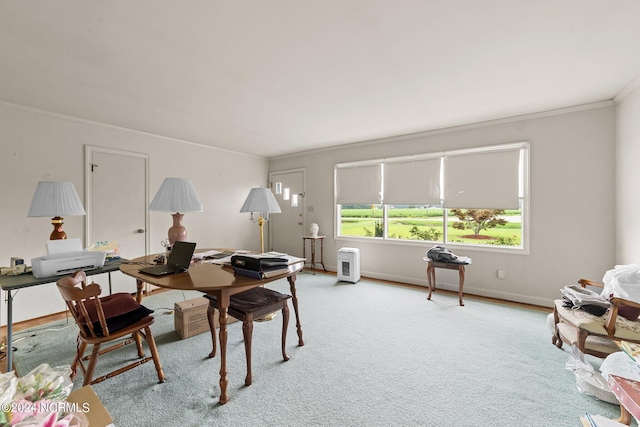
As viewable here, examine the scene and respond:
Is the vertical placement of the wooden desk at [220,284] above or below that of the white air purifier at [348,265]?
above

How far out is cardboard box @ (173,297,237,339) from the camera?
2600 millimetres

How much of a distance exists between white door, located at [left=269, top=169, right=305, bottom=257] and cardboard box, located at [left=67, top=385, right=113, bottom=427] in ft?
15.6

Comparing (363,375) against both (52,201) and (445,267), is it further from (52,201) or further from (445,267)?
(52,201)

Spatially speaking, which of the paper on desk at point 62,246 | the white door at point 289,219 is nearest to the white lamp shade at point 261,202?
the paper on desk at point 62,246

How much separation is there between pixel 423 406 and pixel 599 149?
3568 millimetres

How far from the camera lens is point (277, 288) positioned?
4270 millimetres

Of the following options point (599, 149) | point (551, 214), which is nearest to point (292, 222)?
point (551, 214)

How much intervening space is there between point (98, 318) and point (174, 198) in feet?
3.21

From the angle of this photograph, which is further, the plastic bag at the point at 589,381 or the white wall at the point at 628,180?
the white wall at the point at 628,180

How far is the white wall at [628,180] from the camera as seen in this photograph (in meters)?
2.59

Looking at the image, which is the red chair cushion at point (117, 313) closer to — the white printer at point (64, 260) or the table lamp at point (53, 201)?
the white printer at point (64, 260)

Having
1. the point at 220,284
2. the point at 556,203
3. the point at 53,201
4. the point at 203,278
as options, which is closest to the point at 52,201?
the point at 53,201

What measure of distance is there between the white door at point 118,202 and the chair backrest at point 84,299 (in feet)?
7.56

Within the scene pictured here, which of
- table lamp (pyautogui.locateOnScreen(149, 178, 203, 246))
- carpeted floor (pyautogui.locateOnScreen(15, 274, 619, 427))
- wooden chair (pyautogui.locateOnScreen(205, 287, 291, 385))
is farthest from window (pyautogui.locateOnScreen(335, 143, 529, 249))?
table lamp (pyautogui.locateOnScreen(149, 178, 203, 246))
